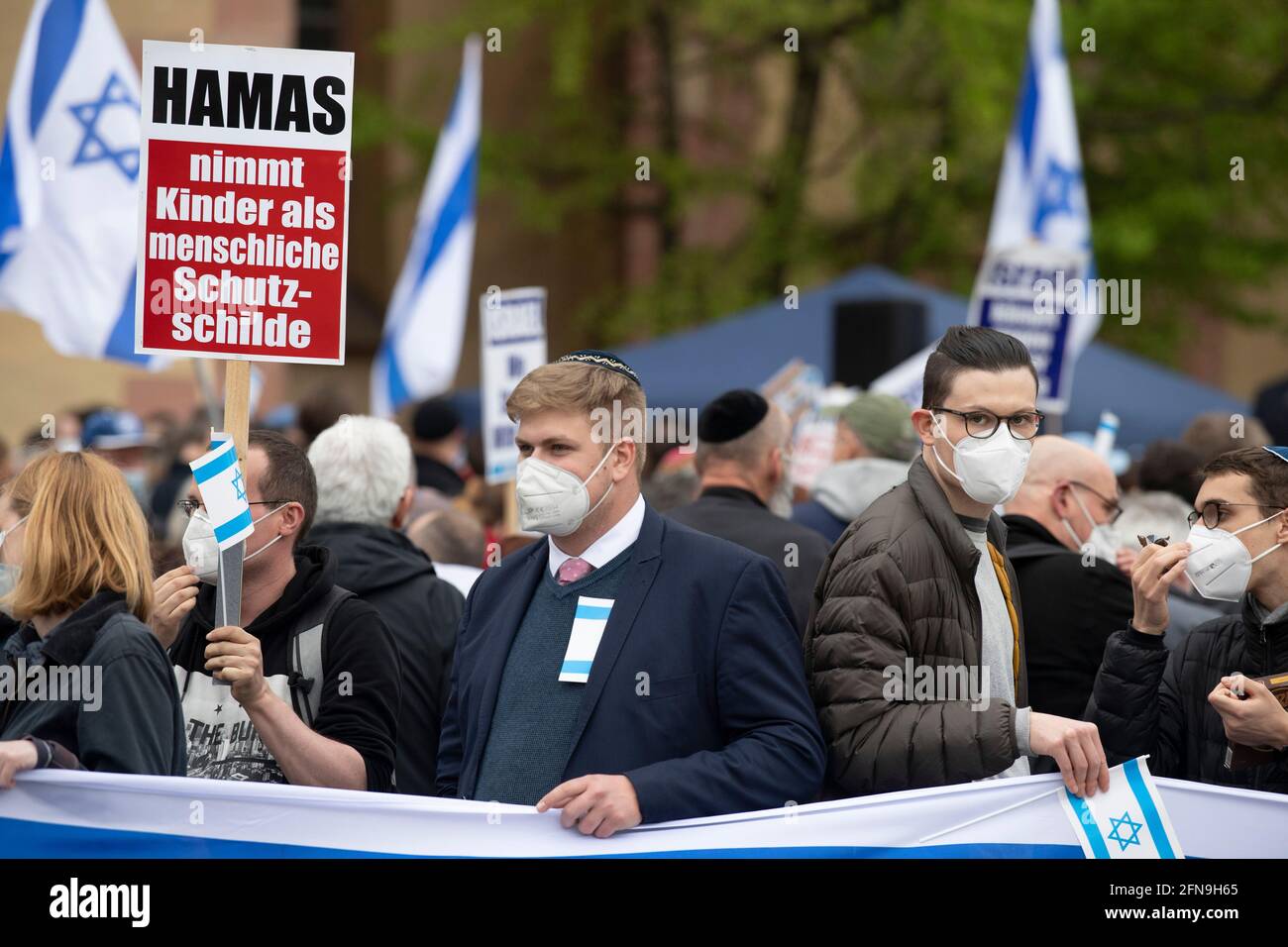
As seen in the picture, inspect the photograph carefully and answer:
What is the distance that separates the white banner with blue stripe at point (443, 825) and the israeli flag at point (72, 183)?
15.6 ft

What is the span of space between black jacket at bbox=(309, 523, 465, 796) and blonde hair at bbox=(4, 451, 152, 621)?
46.4 inches

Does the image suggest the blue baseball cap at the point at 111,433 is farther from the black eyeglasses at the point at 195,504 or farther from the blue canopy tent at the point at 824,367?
the black eyeglasses at the point at 195,504

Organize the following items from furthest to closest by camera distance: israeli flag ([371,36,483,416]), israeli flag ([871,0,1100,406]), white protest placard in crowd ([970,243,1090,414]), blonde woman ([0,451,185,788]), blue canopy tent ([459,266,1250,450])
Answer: blue canopy tent ([459,266,1250,450]) < israeli flag ([371,36,483,416]) < israeli flag ([871,0,1100,406]) < white protest placard in crowd ([970,243,1090,414]) < blonde woman ([0,451,185,788])

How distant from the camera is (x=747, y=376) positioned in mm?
13719

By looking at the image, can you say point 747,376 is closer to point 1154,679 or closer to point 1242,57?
point 1242,57

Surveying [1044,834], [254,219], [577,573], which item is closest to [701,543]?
[577,573]

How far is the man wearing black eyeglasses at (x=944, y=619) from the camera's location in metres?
3.79

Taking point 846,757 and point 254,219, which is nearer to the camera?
point 846,757

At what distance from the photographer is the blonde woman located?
3.88 m

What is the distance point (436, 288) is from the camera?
444 inches

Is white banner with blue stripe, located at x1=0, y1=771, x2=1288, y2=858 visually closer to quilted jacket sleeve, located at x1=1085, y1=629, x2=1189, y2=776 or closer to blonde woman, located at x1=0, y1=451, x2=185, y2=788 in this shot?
blonde woman, located at x1=0, y1=451, x2=185, y2=788

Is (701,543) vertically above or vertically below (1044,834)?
above

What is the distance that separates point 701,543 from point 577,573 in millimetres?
305

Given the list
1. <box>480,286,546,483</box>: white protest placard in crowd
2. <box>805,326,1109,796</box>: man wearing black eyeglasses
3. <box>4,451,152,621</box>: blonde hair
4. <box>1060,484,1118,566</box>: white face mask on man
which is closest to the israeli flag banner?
<box>4,451,152,621</box>: blonde hair
